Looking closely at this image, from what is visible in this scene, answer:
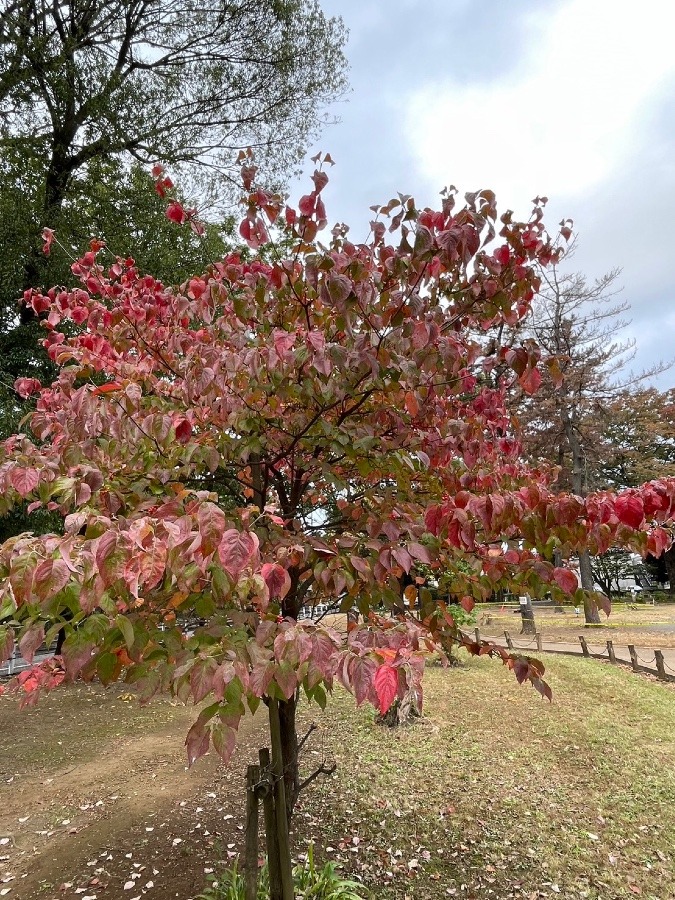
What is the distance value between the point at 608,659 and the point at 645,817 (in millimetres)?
7620

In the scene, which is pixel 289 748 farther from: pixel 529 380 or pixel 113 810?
pixel 113 810

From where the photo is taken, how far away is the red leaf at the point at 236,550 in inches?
55.3

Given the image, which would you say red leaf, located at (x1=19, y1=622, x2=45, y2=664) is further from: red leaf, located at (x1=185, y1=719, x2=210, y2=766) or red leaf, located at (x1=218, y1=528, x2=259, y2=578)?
red leaf, located at (x1=218, y1=528, x2=259, y2=578)

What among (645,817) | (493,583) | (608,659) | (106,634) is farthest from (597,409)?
(106,634)

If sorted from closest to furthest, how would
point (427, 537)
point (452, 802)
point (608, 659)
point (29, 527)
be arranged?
1. point (427, 537)
2. point (452, 802)
3. point (29, 527)
4. point (608, 659)

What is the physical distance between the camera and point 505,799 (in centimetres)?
487

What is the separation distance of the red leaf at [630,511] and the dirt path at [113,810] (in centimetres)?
343

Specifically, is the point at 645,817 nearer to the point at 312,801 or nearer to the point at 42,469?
the point at 312,801

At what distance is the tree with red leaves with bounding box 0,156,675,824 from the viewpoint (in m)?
1.46

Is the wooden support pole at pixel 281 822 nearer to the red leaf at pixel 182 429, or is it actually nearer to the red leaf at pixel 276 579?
the red leaf at pixel 276 579

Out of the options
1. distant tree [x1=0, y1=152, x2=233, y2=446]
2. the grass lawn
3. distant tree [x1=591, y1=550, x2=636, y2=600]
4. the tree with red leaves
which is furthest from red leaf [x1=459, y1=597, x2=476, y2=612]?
distant tree [x1=591, y1=550, x2=636, y2=600]

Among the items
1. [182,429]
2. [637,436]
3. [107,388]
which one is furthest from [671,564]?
[107,388]

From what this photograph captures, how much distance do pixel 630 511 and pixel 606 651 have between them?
1210cm

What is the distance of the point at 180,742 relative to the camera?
6.75 meters
